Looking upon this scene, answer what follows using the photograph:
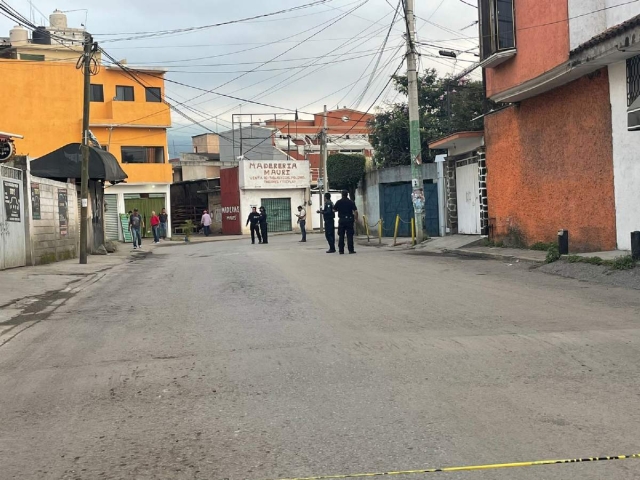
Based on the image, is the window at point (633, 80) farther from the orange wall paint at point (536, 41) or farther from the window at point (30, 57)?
the window at point (30, 57)

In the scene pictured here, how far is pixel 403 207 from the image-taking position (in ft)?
102

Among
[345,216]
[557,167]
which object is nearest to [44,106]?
[345,216]

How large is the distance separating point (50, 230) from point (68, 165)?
3.95 metres

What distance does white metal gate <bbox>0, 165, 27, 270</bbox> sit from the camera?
16.6 m

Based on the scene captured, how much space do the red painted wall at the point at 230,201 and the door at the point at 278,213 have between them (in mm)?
1986

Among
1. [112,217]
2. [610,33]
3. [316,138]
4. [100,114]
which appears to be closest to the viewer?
[610,33]

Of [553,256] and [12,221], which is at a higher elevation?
[12,221]

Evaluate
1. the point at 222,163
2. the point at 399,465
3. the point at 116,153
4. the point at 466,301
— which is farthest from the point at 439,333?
the point at 222,163

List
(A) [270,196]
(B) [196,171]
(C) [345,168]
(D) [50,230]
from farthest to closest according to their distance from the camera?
(B) [196,171], (A) [270,196], (C) [345,168], (D) [50,230]

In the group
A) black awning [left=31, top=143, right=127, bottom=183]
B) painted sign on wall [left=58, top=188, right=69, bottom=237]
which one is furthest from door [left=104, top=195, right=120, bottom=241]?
painted sign on wall [left=58, top=188, right=69, bottom=237]

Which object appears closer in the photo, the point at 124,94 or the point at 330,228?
the point at 330,228

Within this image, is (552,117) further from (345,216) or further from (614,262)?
(345,216)

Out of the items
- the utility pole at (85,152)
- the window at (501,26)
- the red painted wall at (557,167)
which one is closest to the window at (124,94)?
the utility pole at (85,152)

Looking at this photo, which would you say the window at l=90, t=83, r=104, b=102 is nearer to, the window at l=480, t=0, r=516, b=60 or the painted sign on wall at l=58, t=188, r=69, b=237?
the painted sign on wall at l=58, t=188, r=69, b=237
